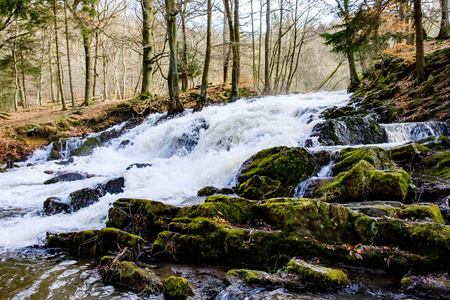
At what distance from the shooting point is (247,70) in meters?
31.0

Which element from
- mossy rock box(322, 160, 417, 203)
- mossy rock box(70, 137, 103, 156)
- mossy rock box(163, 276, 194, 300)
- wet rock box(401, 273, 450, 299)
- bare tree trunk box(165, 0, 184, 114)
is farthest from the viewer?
bare tree trunk box(165, 0, 184, 114)

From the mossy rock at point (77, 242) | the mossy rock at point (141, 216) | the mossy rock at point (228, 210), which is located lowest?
the mossy rock at point (77, 242)

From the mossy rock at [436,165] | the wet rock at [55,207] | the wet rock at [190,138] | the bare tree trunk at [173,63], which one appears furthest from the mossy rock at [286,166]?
the bare tree trunk at [173,63]

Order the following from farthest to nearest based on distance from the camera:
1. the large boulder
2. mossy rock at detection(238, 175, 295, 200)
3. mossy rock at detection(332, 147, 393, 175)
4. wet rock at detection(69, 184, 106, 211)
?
wet rock at detection(69, 184, 106, 211) → the large boulder → mossy rock at detection(238, 175, 295, 200) → mossy rock at detection(332, 147, 393, 175)

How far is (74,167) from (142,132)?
13.4 ft

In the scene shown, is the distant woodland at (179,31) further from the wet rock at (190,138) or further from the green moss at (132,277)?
the green moss at (132,277)

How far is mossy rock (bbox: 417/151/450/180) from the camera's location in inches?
191

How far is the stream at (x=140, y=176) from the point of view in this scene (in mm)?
3211

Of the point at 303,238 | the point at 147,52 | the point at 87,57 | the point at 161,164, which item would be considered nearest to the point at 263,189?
the point at 303,238

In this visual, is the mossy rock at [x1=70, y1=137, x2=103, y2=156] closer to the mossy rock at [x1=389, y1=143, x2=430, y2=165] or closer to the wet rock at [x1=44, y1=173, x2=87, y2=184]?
the wet rock at [x1=44, y1=173, x2=87, y2=184]

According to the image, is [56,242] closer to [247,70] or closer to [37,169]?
[37,169]

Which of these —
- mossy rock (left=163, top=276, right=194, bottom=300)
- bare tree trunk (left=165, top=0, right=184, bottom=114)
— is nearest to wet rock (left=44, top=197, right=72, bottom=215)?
mossy rock (left=163, top=276, right=194, bottom=300)

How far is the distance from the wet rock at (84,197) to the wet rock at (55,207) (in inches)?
4.7

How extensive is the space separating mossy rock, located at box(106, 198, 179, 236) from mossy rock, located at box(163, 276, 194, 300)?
68.4 inches
